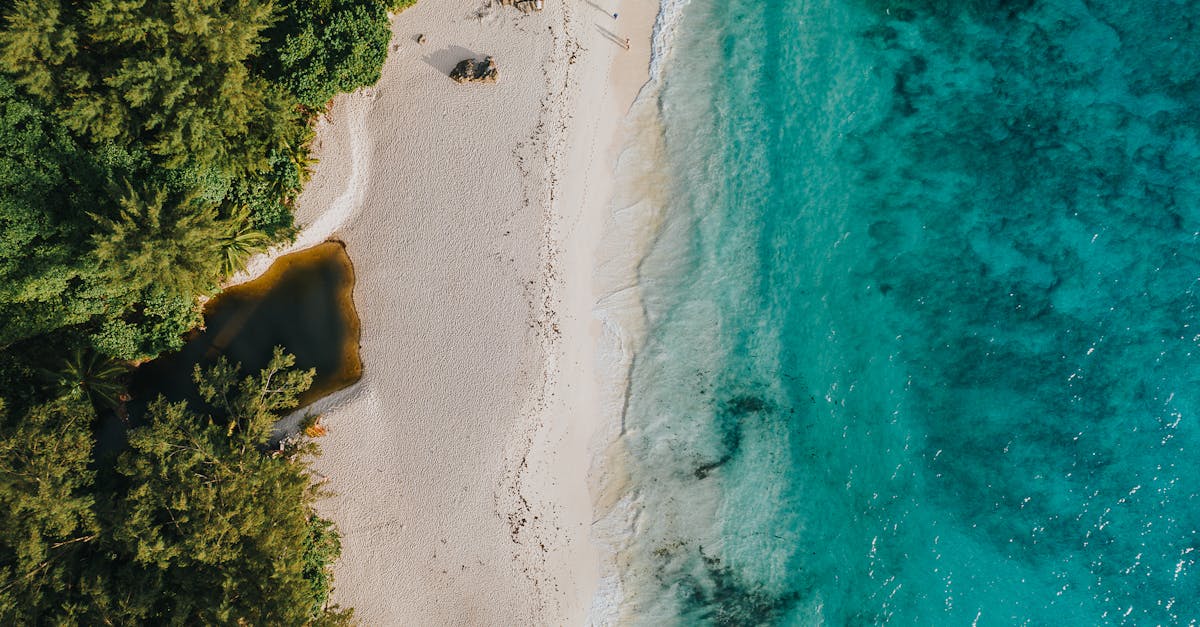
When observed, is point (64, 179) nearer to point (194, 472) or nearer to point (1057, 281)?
point (194, 472)

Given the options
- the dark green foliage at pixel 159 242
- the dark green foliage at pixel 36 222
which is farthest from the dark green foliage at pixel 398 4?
the dark green foliage at pixel 36 222

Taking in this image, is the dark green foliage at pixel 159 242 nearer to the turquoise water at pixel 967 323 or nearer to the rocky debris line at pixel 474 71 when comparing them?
the rocky debris line at pixel 474 71

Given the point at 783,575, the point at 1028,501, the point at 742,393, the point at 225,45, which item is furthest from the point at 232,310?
the point at 1028,501

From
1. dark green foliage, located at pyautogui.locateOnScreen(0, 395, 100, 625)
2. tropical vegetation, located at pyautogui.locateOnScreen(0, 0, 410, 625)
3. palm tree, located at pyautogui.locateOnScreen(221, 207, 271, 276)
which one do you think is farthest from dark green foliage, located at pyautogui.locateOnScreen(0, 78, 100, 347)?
palm tree, located at pyautogui.locateOnScreen(221, 207, 271, 276)

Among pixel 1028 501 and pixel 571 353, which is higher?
pixel 571 353

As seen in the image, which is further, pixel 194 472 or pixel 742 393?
pixel 742 393

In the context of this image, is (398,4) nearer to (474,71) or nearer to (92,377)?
(474,71)
